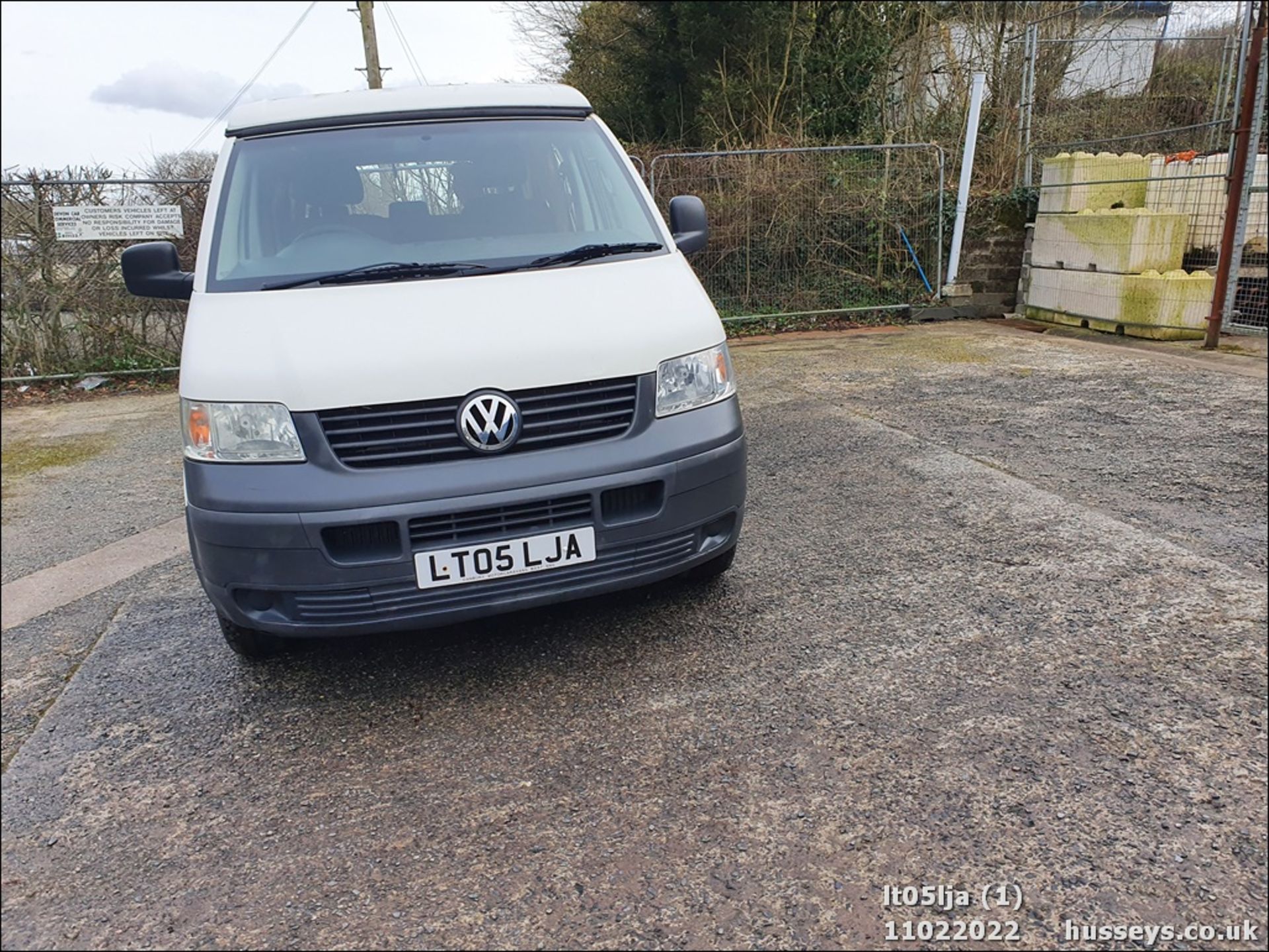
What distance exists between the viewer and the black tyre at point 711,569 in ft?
11.0

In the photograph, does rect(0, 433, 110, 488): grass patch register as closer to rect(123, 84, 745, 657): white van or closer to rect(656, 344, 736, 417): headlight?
rect(123, 84, 745, 657): white van

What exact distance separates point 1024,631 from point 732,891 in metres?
1.58

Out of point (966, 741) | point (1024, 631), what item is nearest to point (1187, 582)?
point (1024, 631)

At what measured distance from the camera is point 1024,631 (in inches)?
118

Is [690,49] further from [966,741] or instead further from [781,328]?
[966,741]

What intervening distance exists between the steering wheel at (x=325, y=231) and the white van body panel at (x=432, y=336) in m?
0.40

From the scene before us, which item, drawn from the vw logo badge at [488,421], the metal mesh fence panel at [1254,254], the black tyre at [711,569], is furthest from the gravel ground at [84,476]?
the metal mesh fence panel at [1254,254]

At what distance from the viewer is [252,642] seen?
296 cm

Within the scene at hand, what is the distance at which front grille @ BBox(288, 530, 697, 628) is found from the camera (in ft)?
8.29

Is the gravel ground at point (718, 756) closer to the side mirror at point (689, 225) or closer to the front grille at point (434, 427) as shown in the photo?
the front grille at point (434, 427)

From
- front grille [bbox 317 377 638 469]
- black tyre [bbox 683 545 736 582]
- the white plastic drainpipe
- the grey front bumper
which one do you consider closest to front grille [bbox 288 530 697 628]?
the grey front bumper

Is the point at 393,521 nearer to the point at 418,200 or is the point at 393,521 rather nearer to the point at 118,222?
the point at 418,200

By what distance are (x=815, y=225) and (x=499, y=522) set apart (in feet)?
28.4

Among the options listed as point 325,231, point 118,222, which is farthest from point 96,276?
point 325,231
